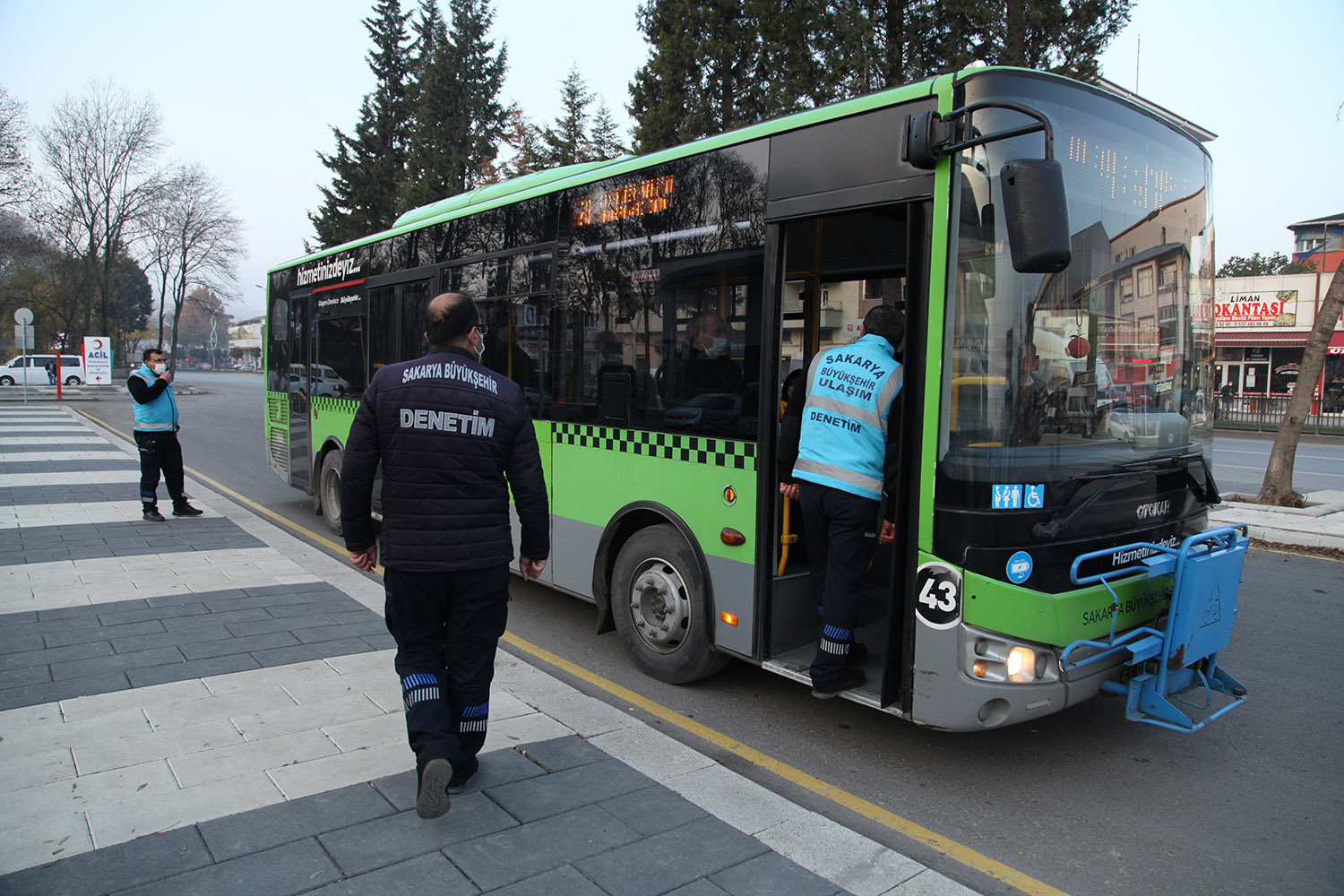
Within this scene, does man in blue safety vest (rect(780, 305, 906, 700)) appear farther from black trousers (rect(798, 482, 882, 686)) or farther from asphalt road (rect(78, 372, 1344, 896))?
asphalt road (rect(78, 372, 1344, 896))

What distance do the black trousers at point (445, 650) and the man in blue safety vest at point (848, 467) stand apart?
1.54m

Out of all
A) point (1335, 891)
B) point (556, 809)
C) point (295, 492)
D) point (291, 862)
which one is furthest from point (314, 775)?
point (295, 492)

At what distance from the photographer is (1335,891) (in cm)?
307

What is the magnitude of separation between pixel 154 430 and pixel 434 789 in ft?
25.5

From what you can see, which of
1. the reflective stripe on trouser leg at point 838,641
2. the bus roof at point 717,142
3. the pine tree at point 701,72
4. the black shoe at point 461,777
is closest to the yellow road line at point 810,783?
the reflective stripe on trouser leg at point 838,641

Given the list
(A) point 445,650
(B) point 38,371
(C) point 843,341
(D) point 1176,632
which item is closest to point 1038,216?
(D) point 1176,632

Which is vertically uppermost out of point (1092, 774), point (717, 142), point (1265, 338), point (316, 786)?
point (1265, 338)

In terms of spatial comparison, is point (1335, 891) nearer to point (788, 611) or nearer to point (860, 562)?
point (860, 562)

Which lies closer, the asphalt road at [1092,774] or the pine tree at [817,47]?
the asphalt road at [1092,774]

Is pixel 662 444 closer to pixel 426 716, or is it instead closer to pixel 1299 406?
pixel 426 716

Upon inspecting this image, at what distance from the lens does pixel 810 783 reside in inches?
151

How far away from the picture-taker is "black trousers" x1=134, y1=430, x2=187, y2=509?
9172 millimetres

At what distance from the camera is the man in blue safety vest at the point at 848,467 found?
397 centimetres

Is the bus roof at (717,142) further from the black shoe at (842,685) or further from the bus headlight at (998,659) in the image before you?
the black shoe at (842,685)
